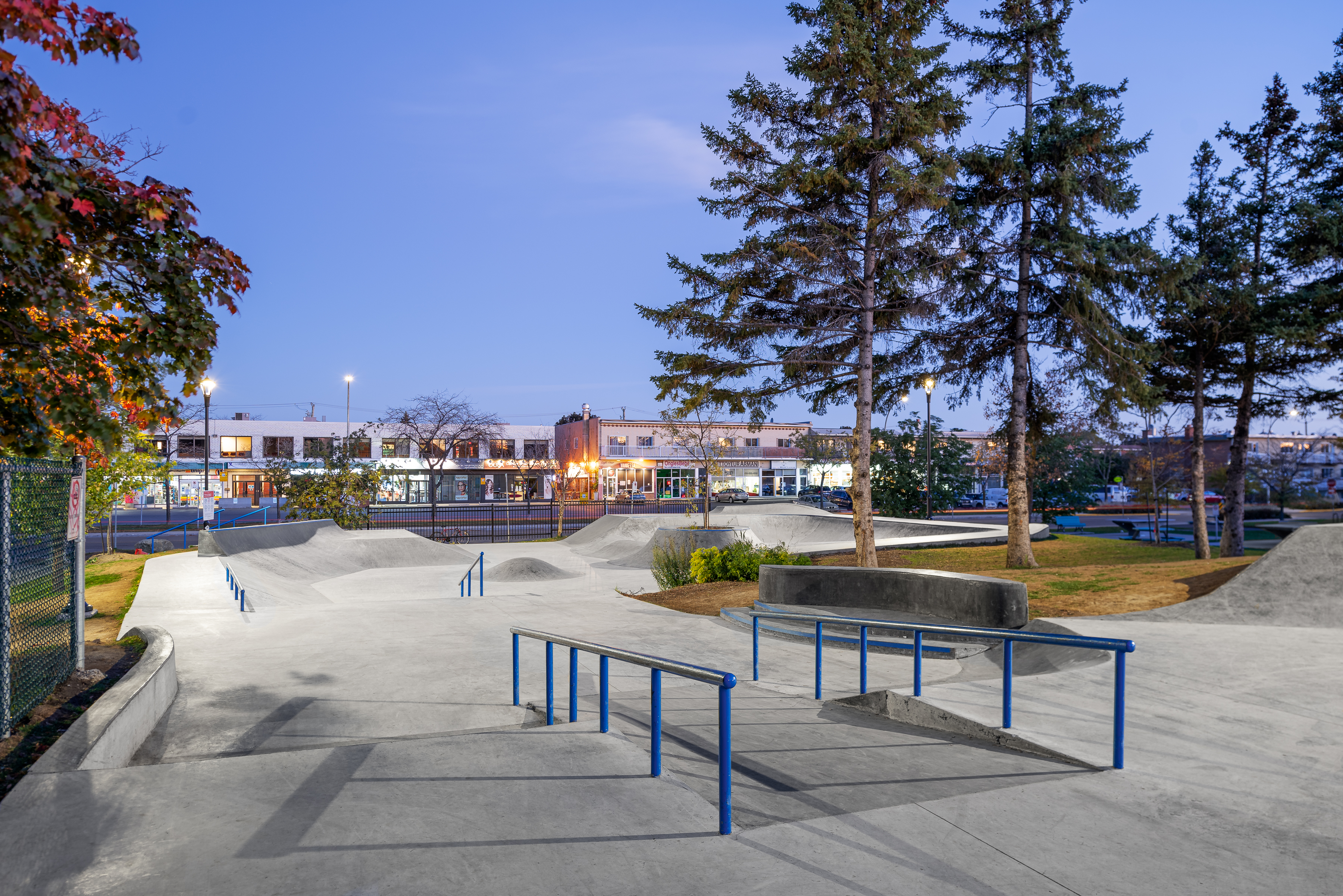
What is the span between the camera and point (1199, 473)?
21.3m

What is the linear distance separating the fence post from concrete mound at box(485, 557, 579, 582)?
→ 15.6 m

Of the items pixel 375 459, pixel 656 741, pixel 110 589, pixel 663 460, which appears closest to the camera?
pixel 656 741

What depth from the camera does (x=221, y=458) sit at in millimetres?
66250

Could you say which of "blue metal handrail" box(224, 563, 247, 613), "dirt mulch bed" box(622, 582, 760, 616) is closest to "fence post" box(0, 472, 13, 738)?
"blue metal handrail" box(224, 563, 247, 613)

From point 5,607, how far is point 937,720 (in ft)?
22.8

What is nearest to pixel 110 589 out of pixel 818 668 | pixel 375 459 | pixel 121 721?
pixel 121 721

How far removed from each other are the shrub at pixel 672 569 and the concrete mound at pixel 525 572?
326cm

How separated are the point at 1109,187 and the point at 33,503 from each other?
20.6 meters

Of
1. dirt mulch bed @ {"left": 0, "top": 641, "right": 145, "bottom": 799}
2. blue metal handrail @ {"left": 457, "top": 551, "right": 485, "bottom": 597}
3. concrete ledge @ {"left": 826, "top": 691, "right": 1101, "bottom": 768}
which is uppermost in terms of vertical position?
dirt mulch bed @ {"left": 0, "top": 641, "right": 145, "bottom": 799}

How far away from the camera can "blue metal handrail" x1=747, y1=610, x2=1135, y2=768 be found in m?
5.45

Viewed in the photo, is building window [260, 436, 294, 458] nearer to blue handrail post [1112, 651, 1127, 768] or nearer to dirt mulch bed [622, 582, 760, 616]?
dirt mulch bed [622, 582, 760, 616]

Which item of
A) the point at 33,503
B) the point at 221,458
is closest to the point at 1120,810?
the point at 33,503

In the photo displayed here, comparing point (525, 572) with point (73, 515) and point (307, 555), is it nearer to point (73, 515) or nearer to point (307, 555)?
point (307, 555)

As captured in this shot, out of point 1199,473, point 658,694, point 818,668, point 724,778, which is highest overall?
point 1199,473
